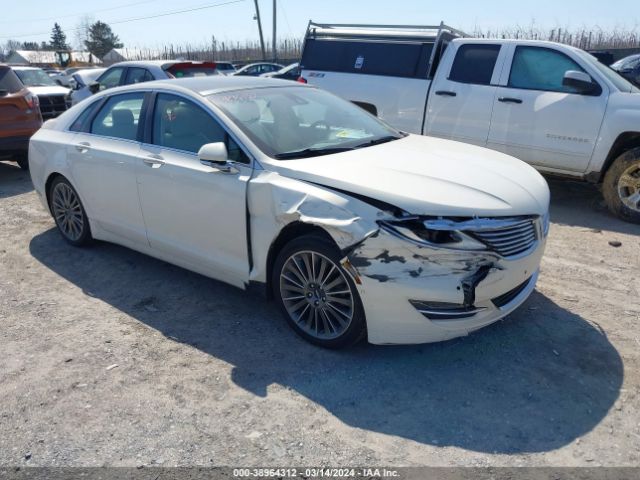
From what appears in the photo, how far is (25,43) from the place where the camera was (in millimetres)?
85312

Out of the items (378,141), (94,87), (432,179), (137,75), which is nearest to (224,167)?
(378,141)

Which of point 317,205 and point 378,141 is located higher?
point 378,141

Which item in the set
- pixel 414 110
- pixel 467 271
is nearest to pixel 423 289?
pixel 467 271

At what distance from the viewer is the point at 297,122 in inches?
163

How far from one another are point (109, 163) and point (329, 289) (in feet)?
8.15

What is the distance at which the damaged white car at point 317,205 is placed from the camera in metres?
3.09

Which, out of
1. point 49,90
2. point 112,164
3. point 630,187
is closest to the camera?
point 112,164

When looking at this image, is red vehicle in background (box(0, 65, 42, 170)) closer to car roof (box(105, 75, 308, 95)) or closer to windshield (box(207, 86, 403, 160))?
car roof (box(105, 75, 308, 95))

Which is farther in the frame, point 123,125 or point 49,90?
point 49,90

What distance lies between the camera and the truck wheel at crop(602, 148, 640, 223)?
19.7 feet

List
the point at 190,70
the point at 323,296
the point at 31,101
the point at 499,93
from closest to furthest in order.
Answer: the point at 323,296 < the point at 499,93 < the point at 31,101 < the point at 190,70

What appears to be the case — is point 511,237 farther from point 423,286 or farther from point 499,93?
point 499,93

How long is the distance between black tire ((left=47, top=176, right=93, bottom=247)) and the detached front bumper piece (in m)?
3.31

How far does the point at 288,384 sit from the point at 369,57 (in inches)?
234
